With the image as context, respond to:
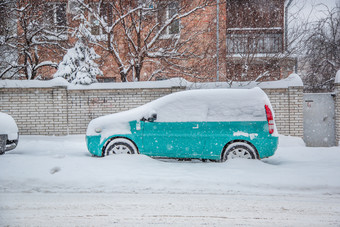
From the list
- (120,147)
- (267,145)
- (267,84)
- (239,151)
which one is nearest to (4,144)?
(120,147)

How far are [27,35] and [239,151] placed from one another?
10.9 meters

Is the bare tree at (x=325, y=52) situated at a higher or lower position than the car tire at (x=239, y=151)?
higher

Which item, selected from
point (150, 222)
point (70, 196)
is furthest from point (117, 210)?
point (70, 196)

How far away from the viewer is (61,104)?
9516 mm

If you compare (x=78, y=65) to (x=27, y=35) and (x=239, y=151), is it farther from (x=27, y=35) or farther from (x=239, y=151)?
(x=239, y=151)

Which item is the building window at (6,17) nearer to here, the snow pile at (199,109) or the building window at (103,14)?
the building window at (103,14)

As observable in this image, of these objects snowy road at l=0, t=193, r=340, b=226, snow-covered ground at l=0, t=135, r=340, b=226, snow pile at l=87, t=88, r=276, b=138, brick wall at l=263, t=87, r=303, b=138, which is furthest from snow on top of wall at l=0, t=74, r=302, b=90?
snowy road at l=0, t=193, r=340, b=226

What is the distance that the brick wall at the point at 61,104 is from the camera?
9.51 meters

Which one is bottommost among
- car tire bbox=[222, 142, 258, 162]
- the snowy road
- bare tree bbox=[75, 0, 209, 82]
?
the snowy road

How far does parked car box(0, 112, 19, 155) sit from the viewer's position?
646cm

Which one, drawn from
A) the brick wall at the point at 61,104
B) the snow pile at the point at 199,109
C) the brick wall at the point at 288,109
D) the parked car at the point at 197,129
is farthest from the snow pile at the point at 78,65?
the brick wall at the point at 288,109

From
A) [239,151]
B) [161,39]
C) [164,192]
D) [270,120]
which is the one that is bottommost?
[164,192]

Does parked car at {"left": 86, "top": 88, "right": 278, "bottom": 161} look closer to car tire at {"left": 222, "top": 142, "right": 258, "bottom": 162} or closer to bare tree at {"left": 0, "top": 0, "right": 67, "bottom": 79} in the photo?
car tire at {"left": 222, "top": 142, "right": 258, "bottom": 162}

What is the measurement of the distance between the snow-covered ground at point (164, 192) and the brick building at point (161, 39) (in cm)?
662
